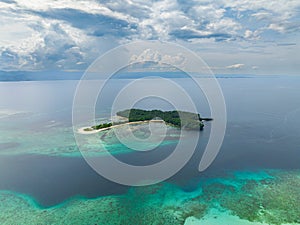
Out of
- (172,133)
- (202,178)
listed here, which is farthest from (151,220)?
(172,133)

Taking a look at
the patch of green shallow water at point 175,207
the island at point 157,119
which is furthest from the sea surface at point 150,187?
the island at point 157,119

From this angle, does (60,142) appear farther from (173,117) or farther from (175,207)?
(173,117)

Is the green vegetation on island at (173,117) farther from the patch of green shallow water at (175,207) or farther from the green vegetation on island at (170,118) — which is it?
the patch of green shallow water at (175,207)

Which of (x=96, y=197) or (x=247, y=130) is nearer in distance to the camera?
(x=96, y=197)

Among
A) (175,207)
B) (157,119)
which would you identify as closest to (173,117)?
(157,119)

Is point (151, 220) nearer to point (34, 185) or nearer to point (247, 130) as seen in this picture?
point (34, 185)

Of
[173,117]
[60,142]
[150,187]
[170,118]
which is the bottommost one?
[60,142]

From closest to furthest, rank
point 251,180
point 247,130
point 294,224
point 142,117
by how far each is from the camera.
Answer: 1. point 294,224
2. point 251,180
3. point 247,130
4. point 142,117

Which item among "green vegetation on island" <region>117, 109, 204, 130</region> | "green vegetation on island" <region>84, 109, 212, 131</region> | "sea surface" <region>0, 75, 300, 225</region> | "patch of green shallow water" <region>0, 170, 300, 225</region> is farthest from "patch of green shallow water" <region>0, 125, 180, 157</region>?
"patch of green shallow water" <region>0, 170, 300, 225</region>
